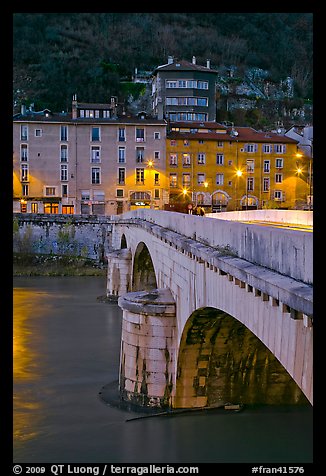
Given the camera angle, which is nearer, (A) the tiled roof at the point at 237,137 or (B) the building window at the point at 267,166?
(A) the tiled roof at the point at 237,137

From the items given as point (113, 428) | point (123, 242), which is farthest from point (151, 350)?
point (123, 242)

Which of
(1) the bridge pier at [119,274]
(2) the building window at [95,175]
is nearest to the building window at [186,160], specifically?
(2) the building window at [95,175]

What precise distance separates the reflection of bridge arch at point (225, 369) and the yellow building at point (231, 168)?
5818 centimetres

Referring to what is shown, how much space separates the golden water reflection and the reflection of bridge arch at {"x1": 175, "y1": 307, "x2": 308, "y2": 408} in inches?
177

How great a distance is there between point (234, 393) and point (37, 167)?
62.0 metres

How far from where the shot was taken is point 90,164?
78.6 m

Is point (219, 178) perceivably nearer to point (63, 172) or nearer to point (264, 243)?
point (63, 172)

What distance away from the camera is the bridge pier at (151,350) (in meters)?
19.4

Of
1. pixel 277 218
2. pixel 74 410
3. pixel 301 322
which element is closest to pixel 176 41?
pixel 277 218

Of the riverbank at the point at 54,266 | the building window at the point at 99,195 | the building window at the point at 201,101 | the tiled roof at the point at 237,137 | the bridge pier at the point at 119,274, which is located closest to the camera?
the bridge pier at the point at 119,274

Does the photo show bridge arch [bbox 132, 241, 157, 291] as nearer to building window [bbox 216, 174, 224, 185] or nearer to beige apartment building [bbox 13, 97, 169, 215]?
beige apartment building [bbox 13, 97, 169, 215]

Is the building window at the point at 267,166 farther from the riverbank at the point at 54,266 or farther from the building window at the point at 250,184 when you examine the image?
the riverbank at the point at 54,266

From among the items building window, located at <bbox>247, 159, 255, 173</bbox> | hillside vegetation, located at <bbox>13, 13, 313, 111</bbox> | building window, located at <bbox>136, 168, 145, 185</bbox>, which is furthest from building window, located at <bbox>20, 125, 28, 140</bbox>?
hillside vegetation, located at <bbox>13, 13, 313, 111</bbox>

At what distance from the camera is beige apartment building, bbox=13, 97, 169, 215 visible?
Answer: 257 feet
